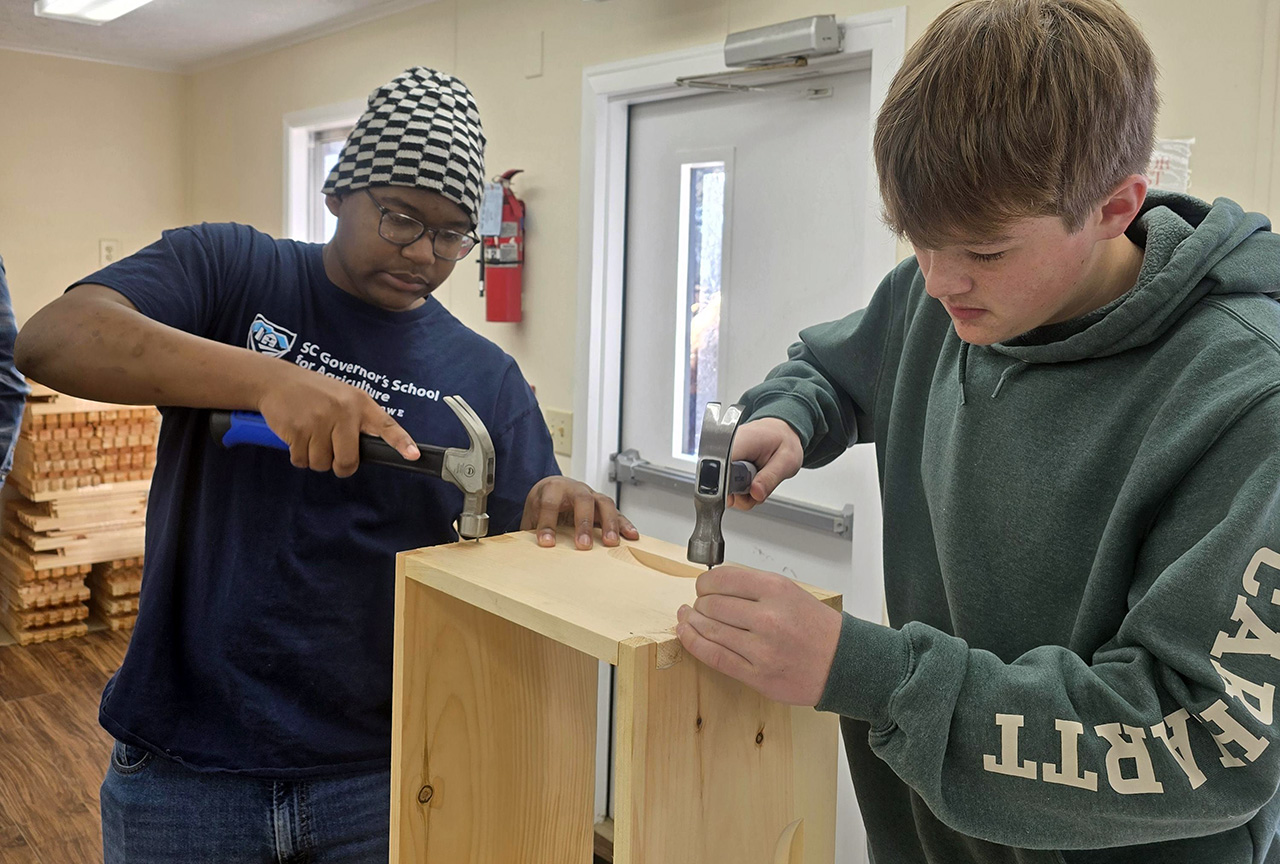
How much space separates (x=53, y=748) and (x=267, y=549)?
2.90 metres

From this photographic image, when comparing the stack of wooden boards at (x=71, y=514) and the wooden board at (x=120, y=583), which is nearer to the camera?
the stack of wooden boards at (x=71, y=514)

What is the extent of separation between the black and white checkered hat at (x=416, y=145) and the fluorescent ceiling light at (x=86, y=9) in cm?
314

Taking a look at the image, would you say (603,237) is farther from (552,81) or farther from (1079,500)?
(1079,500)

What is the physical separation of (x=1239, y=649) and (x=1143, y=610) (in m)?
0.06

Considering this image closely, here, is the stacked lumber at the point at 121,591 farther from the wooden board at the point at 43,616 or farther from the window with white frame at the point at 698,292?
the window with white frame at the point at 698,292

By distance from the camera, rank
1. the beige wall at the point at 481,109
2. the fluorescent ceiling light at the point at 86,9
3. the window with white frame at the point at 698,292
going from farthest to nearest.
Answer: the fluorescent ceiling light at the point at 86,9, the window with white frame at the point at 698,292, the beige wall at the point at 481,109

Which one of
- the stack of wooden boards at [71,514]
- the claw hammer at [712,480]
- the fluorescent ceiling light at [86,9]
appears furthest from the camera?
the stack of wooden boards at [71,514]

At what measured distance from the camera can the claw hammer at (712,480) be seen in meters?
0.94

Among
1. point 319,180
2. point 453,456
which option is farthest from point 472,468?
point 319,180

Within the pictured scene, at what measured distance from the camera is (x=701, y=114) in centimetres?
289

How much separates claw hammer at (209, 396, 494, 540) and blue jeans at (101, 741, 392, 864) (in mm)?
407

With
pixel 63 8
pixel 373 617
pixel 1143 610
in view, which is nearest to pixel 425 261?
pixel 373 617

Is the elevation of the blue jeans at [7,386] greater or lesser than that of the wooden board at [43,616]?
greater

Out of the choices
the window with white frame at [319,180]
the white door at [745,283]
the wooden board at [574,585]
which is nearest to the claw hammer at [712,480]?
the wooden board at [574,585]
